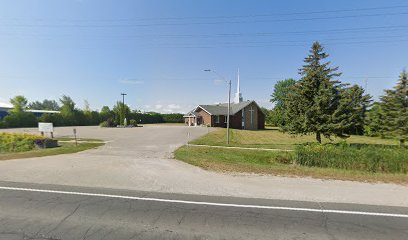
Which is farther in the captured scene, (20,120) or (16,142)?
(20,120)

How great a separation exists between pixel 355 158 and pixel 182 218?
9404mm

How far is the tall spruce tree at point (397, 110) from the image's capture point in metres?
19.9

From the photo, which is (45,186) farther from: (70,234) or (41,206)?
(70,234)

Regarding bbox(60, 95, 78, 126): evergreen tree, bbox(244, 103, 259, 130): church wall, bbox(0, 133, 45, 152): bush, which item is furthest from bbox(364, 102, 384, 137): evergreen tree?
bbox(60, 95, 78, 126): evergreen tree

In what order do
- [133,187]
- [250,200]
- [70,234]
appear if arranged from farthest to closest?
[133,187]
[250,200]
[70,234]

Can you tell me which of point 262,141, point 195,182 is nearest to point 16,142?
point 195,182

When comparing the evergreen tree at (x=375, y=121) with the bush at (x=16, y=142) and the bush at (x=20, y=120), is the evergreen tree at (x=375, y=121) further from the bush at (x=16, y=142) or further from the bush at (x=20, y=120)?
the bush at (x=20, y=120)

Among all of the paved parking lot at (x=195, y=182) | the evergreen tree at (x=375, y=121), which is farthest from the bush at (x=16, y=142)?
the evergreen tree at (x=375, y=121)

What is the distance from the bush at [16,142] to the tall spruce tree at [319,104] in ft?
65.5

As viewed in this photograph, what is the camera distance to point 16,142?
15977mm

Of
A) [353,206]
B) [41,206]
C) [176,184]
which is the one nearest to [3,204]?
[41,206]

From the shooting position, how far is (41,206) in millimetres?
5141

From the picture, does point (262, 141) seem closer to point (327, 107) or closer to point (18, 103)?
point (327, 107)

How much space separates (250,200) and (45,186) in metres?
6.19
